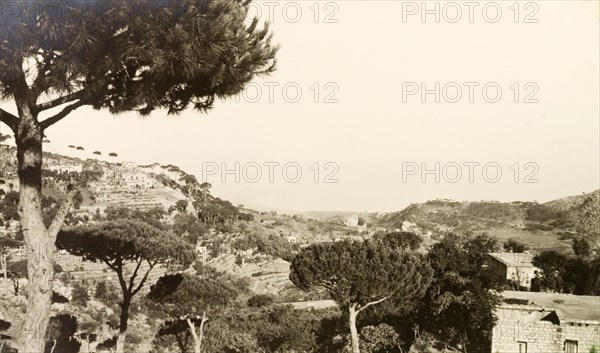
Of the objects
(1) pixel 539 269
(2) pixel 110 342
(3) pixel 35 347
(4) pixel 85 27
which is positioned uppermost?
(4) pixel 85 27

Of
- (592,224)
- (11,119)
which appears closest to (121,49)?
(11,119)

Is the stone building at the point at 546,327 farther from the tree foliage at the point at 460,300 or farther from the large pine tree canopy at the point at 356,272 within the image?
the large pine tree canopy at the point at 356,272

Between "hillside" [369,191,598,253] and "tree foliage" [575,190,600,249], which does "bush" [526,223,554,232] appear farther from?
"tree foliage" [575,190,600,249]

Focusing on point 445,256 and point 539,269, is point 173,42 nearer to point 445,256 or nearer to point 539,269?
point 445,256

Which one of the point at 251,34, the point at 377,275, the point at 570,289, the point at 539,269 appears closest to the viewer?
the point at 251,34

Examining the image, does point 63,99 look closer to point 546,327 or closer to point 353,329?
point 353,329

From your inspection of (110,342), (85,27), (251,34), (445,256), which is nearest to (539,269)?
(445,256)
